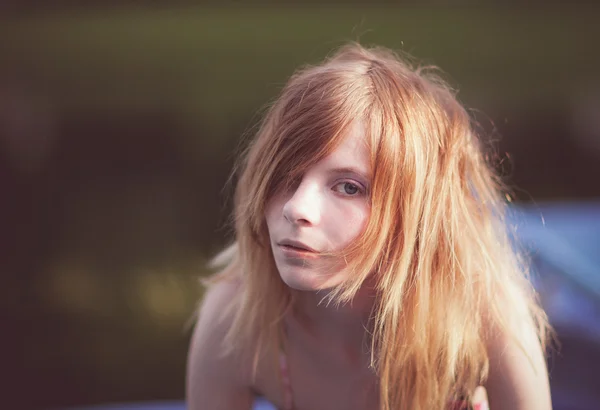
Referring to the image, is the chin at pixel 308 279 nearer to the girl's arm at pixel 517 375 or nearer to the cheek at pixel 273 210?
the cheek at pixel 273 210

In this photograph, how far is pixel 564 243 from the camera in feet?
4.34

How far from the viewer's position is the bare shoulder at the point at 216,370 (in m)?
0.85

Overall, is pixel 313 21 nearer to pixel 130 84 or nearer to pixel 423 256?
pixel 130 84

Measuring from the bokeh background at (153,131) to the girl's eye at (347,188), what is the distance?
148cm

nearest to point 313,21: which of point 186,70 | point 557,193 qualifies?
point 186,70

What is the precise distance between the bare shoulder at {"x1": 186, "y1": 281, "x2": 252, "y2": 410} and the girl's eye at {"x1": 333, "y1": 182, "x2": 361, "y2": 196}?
26cm

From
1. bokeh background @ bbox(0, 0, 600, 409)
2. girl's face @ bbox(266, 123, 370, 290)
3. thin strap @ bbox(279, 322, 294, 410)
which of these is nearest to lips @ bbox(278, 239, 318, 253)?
girl's face @ bbox(266, 123, 370, 290)

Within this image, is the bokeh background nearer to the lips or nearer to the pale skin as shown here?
the pale skin

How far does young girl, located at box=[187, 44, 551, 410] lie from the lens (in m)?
0.67

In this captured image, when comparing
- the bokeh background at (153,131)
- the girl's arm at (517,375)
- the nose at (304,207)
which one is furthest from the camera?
the bokeh background at (153,131)

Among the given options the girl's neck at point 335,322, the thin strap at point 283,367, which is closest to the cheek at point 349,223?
the girl's neck at point 335,322

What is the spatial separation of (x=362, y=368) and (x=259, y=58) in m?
1.76

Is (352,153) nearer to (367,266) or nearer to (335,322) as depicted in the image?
(367,266)

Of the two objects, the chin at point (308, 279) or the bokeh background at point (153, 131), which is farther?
the bokeh background at point (153, 131)
